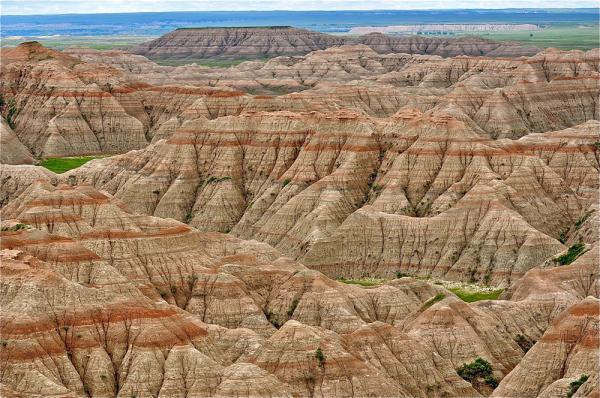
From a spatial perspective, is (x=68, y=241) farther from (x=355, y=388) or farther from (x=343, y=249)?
(x=343, y=249)

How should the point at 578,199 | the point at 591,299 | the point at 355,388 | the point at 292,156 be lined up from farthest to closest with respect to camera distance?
the point at 292,156
the point at 578,199
the point at 591,299
the point at 355,388

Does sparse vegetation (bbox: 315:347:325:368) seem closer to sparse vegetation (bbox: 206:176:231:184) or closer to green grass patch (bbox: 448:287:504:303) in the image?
green grass patch (bbox: 448:287:504:303)

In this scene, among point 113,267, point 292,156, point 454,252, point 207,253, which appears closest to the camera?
point 113,267

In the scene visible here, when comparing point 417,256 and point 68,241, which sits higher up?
point 68,241

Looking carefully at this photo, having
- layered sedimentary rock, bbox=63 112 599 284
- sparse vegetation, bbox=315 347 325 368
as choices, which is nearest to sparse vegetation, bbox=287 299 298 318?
sparse vegetation, bbox=315 347 325 368

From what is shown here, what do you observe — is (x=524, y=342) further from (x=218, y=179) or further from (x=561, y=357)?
(x=218, y=179)

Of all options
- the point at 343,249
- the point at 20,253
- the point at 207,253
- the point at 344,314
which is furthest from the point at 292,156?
the point at 20,253

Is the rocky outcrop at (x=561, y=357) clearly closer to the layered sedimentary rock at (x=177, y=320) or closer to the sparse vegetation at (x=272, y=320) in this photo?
the layered sedimentary rock at (x=177, y=320)
